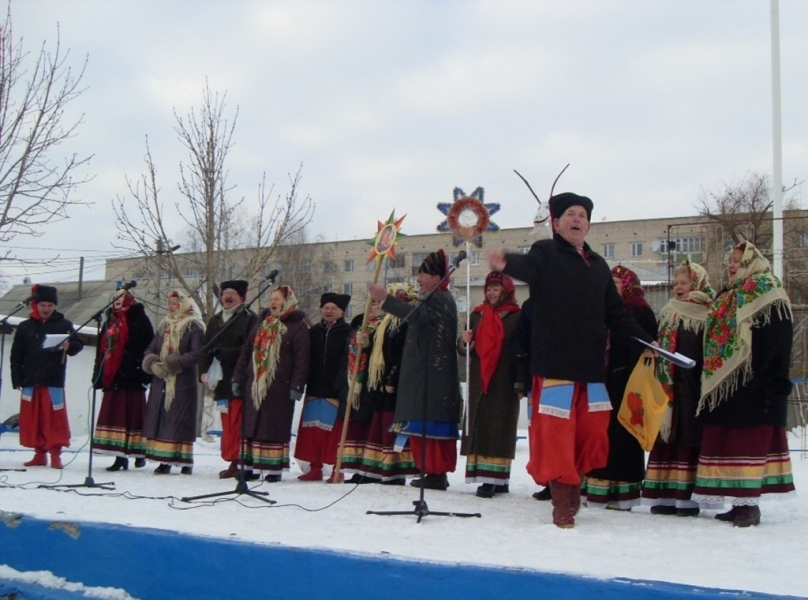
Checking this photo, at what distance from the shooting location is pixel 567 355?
5.04 metres

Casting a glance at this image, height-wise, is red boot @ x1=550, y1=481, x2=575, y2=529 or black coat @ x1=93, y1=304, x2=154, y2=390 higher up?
black coat @ x1=93, y1=304, x2=154, y2=390

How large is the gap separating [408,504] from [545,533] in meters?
1.48

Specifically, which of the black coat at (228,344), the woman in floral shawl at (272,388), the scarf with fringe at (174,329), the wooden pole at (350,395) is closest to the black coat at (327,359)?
the woman in floral shawl at (272,388)

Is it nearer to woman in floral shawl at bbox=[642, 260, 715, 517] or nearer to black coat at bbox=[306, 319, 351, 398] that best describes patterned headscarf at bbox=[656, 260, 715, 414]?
woman in floral shawl at bbox=[642, 260, 715, 517]

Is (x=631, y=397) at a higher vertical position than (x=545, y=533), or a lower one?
higher

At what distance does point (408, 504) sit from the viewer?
594 cm

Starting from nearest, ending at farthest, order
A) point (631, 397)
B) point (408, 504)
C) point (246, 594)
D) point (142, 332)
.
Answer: point (246, 594) < point (631, 397) < point (408, 504) < point (142, 332)

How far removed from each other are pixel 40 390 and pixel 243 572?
5251 millimetres

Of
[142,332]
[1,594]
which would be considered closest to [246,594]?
[1,594]

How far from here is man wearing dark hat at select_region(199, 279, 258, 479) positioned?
8.01 meters

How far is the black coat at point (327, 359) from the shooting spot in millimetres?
8008

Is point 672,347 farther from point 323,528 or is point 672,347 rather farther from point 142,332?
point 142,332

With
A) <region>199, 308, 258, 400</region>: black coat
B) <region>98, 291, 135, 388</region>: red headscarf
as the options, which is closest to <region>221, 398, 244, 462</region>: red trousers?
<region>199, 308, 258, 400</region>: black coat

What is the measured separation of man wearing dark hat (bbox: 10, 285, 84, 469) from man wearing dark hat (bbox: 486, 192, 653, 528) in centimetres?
502
